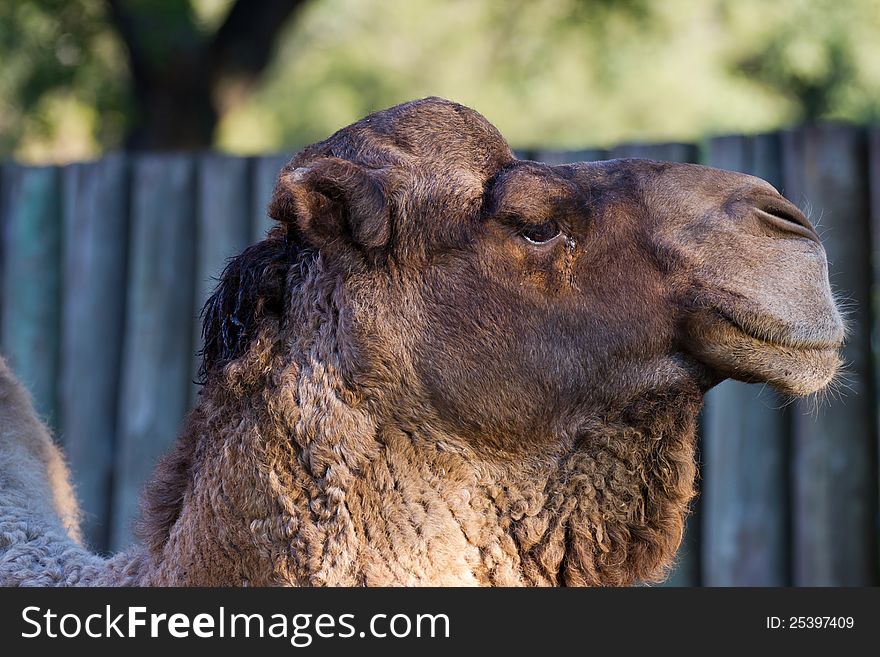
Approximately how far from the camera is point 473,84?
24266 mm

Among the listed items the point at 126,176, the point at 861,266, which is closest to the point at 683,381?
the point at 861,266

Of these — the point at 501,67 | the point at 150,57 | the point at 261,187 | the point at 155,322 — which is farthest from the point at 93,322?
the point at 501,67

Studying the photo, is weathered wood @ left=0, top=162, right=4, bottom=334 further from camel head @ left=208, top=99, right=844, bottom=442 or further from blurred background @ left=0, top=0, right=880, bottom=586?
camel head @ left=208, top=99, right=844, bottom=442

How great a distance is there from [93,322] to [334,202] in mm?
4572

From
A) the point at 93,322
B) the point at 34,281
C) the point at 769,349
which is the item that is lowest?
the point at 769,349

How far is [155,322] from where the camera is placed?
22.9 ft

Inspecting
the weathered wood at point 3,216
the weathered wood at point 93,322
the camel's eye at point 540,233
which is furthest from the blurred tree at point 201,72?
the camel's eye at point 540,233

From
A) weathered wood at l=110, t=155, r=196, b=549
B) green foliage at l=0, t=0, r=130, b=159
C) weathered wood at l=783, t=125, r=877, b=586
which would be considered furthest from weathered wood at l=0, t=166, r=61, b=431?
weathered wood at l=783, t=125, r=877, b=586

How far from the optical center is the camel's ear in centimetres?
289

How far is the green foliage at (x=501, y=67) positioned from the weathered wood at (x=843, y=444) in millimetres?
5779

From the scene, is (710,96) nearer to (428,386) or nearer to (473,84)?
(473,84)

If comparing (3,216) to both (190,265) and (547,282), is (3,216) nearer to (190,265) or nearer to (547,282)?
(190,265)

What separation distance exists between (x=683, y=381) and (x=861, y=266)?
337cm

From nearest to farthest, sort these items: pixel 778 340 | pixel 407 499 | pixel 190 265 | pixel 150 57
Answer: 1. pixel 778 340
2. pixel 407 499
3. pixel 190 265
4. pixel 150 57
